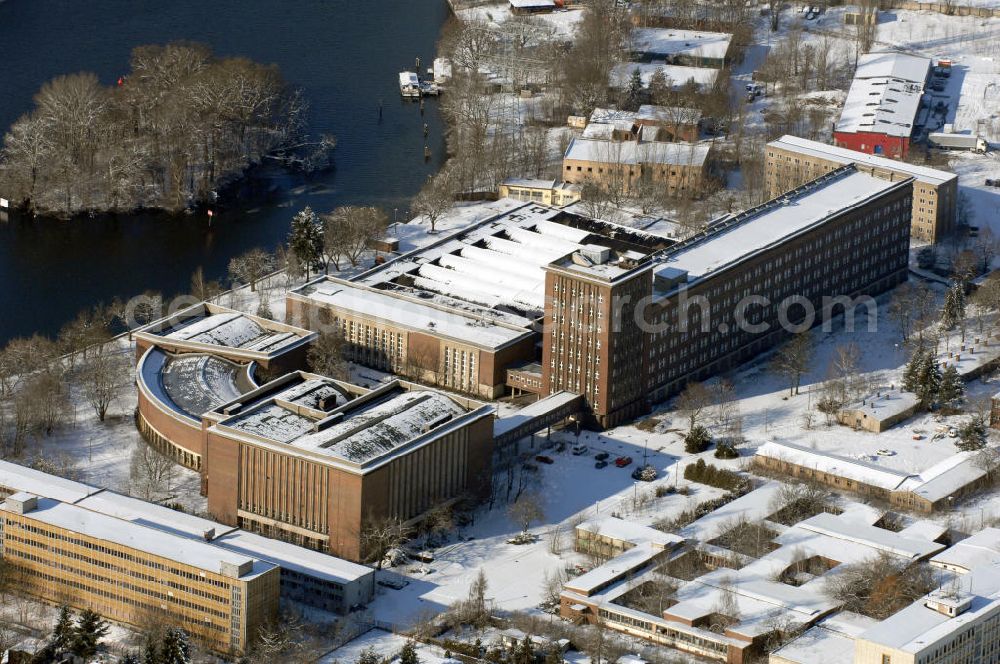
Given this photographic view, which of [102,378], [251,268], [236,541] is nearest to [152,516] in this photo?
[236,541]

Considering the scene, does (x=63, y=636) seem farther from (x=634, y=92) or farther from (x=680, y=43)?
(x=680, y=43)

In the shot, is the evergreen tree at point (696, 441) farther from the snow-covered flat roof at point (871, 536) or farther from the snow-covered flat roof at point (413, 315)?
the snow-covered flat roof at point (413, 315)

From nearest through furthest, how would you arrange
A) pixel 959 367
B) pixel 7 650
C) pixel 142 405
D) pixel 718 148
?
1. pixel 7 650
2. pixel 142 405
3. pixel 959 367
4. pixel 718 148

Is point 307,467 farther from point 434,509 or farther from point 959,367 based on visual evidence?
point 959,367

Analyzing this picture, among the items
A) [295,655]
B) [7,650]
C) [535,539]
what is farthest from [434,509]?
[7,650]

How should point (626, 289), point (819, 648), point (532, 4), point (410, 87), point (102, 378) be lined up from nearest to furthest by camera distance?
1. point (819, 648)
2. point (626, 289)
3. point (102, 378)
4. point (410, 87)
5. point (532, 4)

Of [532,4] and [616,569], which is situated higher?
[532,4]

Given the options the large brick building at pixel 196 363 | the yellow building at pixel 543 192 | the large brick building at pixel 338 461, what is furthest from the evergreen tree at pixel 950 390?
the yellow building at pixel 543 192
